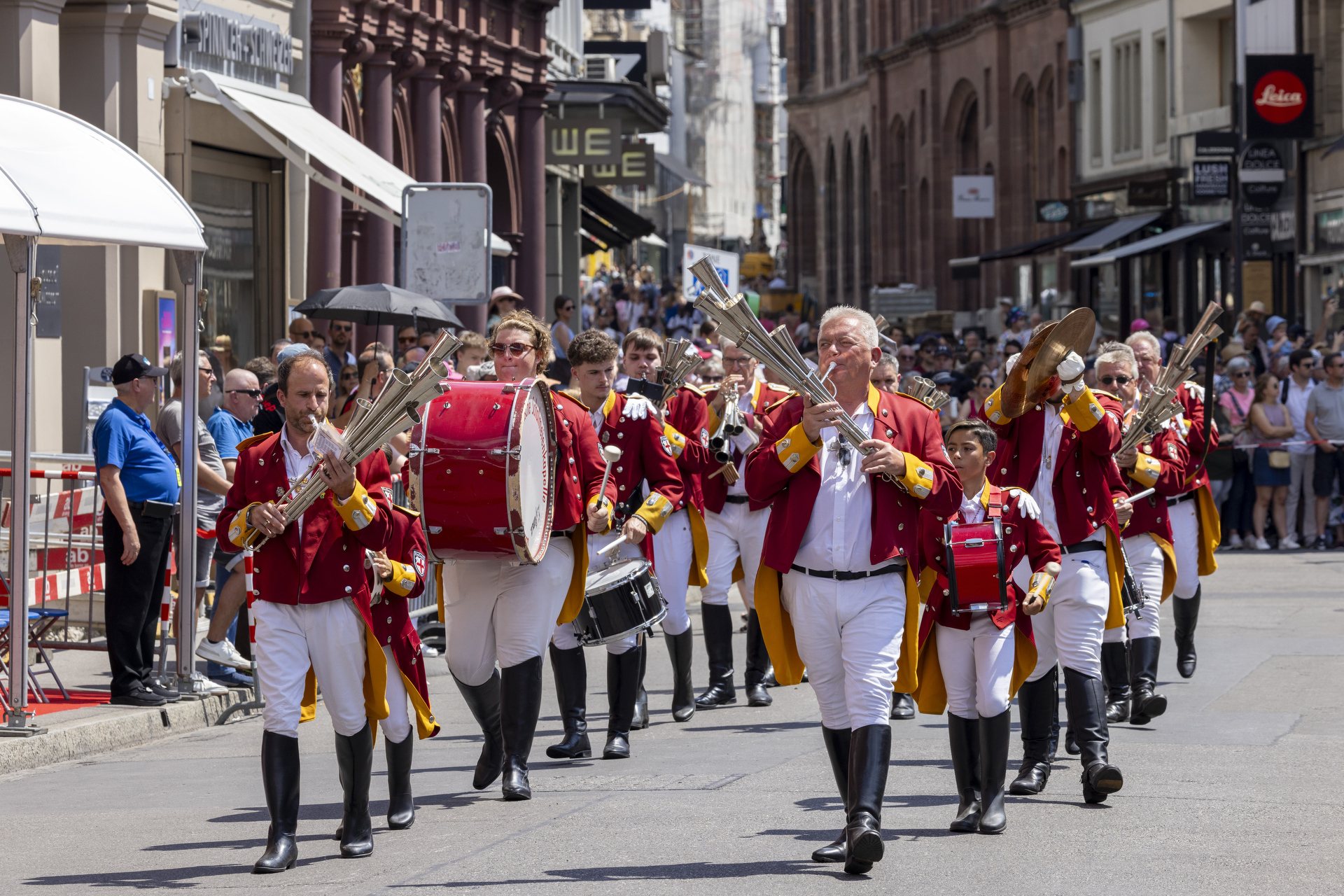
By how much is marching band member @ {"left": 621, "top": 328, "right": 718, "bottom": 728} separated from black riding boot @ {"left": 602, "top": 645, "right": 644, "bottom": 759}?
780mm

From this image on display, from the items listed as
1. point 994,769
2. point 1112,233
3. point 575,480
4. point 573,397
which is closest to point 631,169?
point 1112,233

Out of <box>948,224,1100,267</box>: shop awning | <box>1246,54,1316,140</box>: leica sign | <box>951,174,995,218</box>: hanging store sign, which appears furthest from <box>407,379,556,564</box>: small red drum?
<box>951,174,995,218</box>: hanging store sign

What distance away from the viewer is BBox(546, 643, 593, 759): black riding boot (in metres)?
9.80

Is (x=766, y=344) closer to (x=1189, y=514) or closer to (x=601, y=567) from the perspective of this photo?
(x=601, y=567)

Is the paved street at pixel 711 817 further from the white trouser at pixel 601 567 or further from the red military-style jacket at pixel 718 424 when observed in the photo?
the red military-style jacket at pixel 718 424

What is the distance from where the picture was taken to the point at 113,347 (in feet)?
59.7

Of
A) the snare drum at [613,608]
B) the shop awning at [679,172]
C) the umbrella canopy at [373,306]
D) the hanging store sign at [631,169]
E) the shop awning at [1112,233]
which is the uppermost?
the shop awning at [679,172]

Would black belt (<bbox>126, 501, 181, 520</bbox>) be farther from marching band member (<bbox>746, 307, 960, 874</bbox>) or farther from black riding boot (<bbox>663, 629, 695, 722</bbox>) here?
marching band member (<bbox>746, 307, 960, 874</bbox>)

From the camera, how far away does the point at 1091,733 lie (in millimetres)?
8555

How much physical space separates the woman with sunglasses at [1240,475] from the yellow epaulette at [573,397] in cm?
1272

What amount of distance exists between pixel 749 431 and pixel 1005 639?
3644 millimetres

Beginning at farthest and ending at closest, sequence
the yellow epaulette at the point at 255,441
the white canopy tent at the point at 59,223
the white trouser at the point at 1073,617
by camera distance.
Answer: the white canopy tent at the point at 59,223
the white trouser at the point at 1073,617
the yellow epaulette at the point at 255,441

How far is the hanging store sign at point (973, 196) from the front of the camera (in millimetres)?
54594

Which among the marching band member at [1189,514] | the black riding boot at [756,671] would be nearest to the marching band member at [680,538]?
the black riding boot at [756,671]
